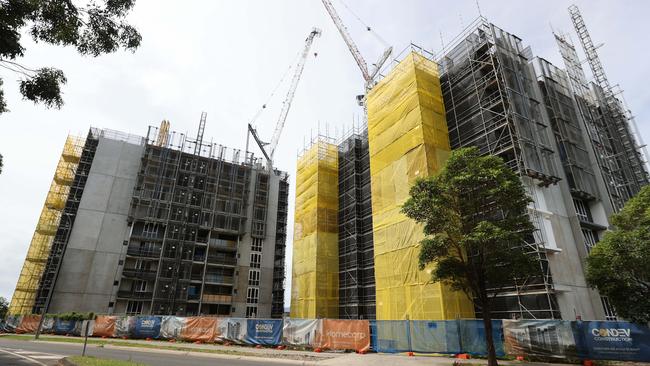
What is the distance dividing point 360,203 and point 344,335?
18.6 metres

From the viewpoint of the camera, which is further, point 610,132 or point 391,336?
point 610,132

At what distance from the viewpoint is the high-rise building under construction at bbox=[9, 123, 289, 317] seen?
146ft

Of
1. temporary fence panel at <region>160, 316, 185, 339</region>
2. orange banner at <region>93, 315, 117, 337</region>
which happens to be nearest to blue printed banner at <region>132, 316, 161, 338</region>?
temporary fence panel at <region>160, 316, 185, 339</region>

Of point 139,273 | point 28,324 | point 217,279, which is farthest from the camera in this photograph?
point 217,279

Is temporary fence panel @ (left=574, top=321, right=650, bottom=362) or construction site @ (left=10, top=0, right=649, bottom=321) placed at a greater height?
construction site @ (left=10, top=0, right=649, bottom=321)

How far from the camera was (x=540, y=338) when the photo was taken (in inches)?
608

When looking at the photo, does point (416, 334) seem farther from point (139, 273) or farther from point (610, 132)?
point (139, 273)

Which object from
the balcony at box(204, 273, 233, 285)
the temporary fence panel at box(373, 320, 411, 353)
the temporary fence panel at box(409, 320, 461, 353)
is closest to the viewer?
the temporary fence panel at box(409, 320, 461, 353)

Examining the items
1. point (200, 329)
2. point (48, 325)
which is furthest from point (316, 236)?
point (48, 325)

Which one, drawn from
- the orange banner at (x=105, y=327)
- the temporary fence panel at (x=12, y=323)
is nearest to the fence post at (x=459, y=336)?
the orange banner at (x=105, y=327)

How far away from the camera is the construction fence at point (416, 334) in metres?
14.1

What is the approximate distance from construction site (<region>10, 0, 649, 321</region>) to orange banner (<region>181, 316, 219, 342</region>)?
37.3 feet

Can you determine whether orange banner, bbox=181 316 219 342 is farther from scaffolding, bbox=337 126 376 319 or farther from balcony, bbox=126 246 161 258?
balcony, bbox=126 246 161 258

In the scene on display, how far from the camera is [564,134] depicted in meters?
28.1
